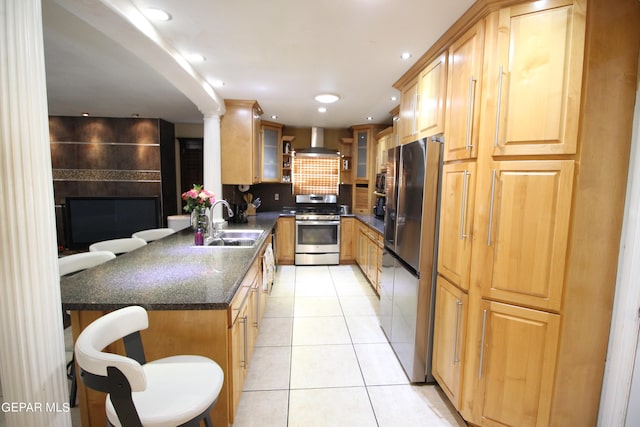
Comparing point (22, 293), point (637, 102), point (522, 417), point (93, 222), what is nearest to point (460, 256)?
point (522, 417)

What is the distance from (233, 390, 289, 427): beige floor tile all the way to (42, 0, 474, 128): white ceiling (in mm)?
2390

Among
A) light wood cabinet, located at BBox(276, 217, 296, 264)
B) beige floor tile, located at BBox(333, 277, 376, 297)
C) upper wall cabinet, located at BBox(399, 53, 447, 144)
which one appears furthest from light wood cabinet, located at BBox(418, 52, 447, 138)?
light wood cabinet, located at BBox(276, 217, 296, 264)

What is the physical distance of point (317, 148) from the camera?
485 centimetres

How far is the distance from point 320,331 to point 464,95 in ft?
7.55

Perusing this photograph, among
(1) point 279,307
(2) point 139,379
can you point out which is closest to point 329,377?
(1) point 279,307

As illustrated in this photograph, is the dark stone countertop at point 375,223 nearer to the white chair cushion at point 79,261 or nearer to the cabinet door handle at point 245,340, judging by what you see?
the cabinet door handle at point 245,340

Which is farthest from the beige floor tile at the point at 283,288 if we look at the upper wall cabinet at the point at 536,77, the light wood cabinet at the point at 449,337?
the upper wall cabinet at the point at 536,77

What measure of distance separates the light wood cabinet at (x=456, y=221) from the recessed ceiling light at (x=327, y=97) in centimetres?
180

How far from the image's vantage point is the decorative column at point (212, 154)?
11.6ft

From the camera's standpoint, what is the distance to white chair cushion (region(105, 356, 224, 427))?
988 millimetres

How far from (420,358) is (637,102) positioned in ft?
6.11

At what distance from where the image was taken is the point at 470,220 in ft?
5.21

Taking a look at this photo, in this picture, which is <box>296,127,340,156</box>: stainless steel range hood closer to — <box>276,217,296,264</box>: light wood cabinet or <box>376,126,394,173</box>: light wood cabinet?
<box>376,126,394,173</box>: light wood cabinet

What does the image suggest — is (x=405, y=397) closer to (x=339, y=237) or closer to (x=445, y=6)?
(x=445, y=6)
